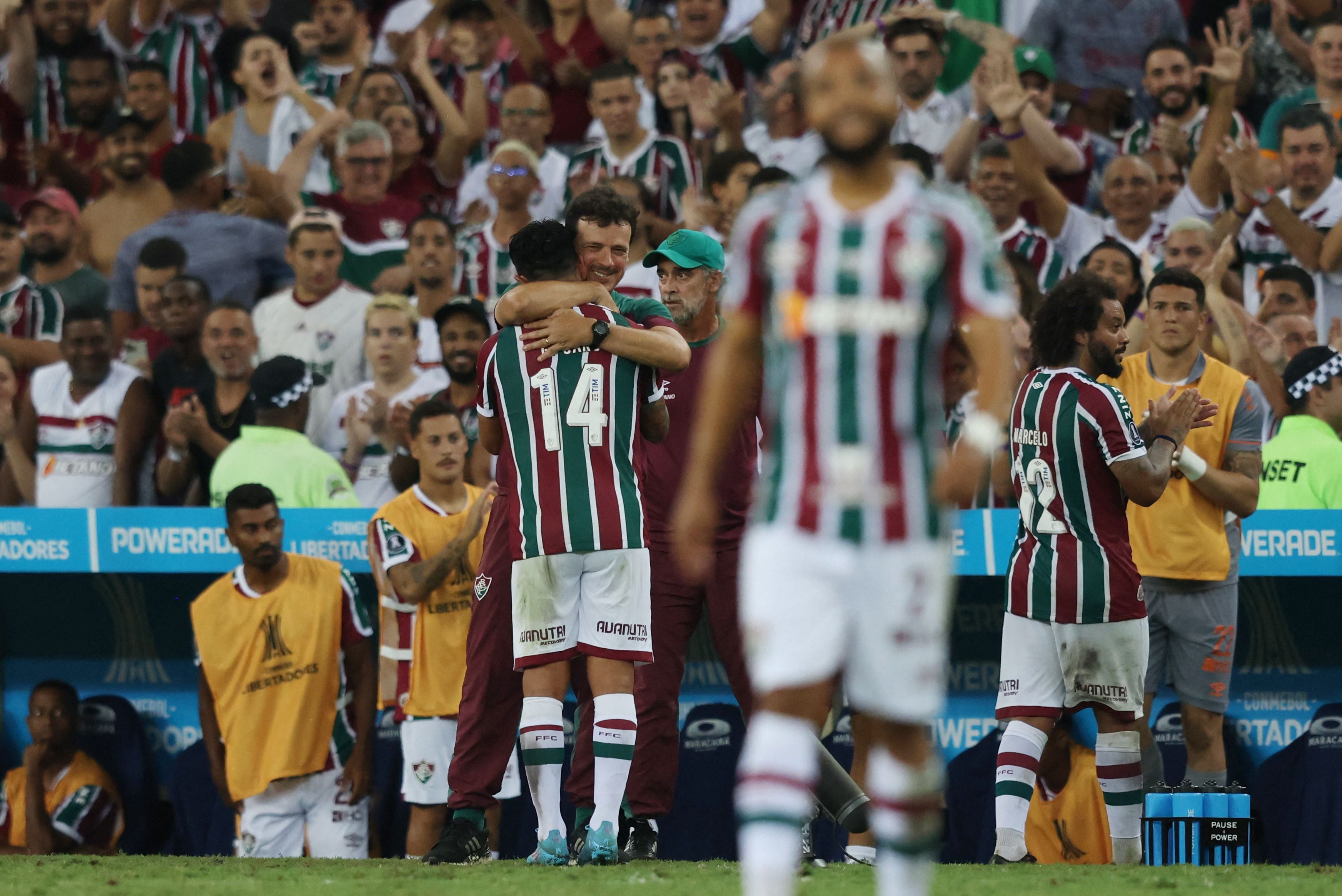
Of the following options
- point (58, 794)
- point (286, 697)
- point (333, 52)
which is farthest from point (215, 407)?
point (333, 52)

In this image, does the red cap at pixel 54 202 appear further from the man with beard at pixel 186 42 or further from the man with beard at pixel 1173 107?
the man with beard at pixel 1173 107

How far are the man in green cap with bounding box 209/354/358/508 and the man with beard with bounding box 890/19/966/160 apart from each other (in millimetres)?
3866

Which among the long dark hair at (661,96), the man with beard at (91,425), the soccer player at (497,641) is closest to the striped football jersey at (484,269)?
the long dark hair at (661,96)

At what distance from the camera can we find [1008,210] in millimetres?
9016

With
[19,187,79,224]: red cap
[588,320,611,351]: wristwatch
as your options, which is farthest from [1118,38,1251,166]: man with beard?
[19,187,79,224]: red cap

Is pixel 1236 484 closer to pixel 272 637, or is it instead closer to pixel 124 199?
pixel 272 637

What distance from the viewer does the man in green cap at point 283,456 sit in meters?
7.70

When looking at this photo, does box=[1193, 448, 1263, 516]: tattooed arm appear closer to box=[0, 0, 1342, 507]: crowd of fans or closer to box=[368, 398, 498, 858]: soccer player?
box=[0, 0, 1342, 507]: crowd of fans

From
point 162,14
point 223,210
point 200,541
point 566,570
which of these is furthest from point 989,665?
point 162,14

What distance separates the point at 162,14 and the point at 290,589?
6659 mm

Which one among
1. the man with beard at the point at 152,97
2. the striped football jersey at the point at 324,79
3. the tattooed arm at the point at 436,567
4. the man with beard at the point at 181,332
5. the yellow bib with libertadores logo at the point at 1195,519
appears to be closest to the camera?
the yellow bib with libertadores logo at the point at 1195,519

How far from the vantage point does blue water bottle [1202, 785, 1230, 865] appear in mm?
5875

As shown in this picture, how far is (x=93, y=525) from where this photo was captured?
791 cm

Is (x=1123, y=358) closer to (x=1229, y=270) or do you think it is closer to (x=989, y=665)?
Answer: (x=989, y=665)
